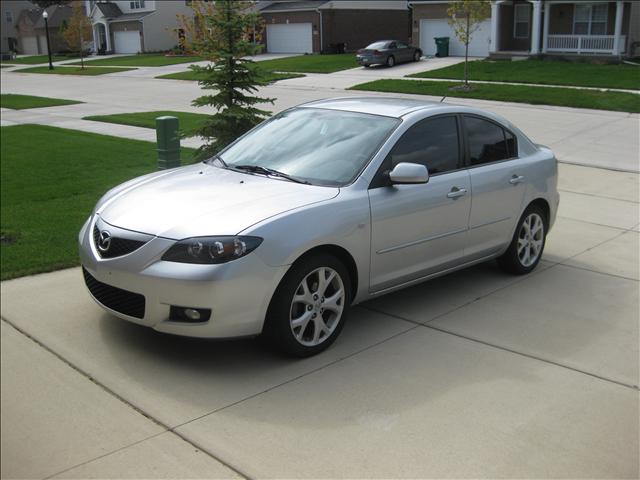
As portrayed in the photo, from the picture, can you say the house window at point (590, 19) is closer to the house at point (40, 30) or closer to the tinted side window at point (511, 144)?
the tinted side window at point (511, 144)

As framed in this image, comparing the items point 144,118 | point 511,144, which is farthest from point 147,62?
point 511,144

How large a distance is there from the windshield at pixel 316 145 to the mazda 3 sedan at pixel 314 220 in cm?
1

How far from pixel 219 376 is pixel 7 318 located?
1.93 metres

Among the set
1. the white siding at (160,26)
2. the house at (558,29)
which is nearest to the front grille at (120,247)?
the house at (558,29)

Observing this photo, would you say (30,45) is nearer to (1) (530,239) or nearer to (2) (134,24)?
(2) (134,24)

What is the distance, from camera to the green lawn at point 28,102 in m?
24.0

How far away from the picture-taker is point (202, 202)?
4.90 metres

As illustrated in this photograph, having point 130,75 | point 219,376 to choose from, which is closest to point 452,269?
point 219,376

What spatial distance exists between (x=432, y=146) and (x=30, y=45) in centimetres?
8665

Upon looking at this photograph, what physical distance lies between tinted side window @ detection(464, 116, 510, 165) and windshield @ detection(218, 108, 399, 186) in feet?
2.94

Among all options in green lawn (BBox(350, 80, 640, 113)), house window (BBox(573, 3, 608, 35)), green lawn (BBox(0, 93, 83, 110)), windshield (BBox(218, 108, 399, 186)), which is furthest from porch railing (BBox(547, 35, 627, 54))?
windshield (BBox(218, 108, 399, 186))

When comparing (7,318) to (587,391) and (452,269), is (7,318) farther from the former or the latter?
(587,391)

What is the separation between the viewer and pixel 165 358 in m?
4.81

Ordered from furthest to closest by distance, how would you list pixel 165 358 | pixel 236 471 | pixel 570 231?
1. pixel 570 231
2. pixel 165 358
3. pixel 236 471
